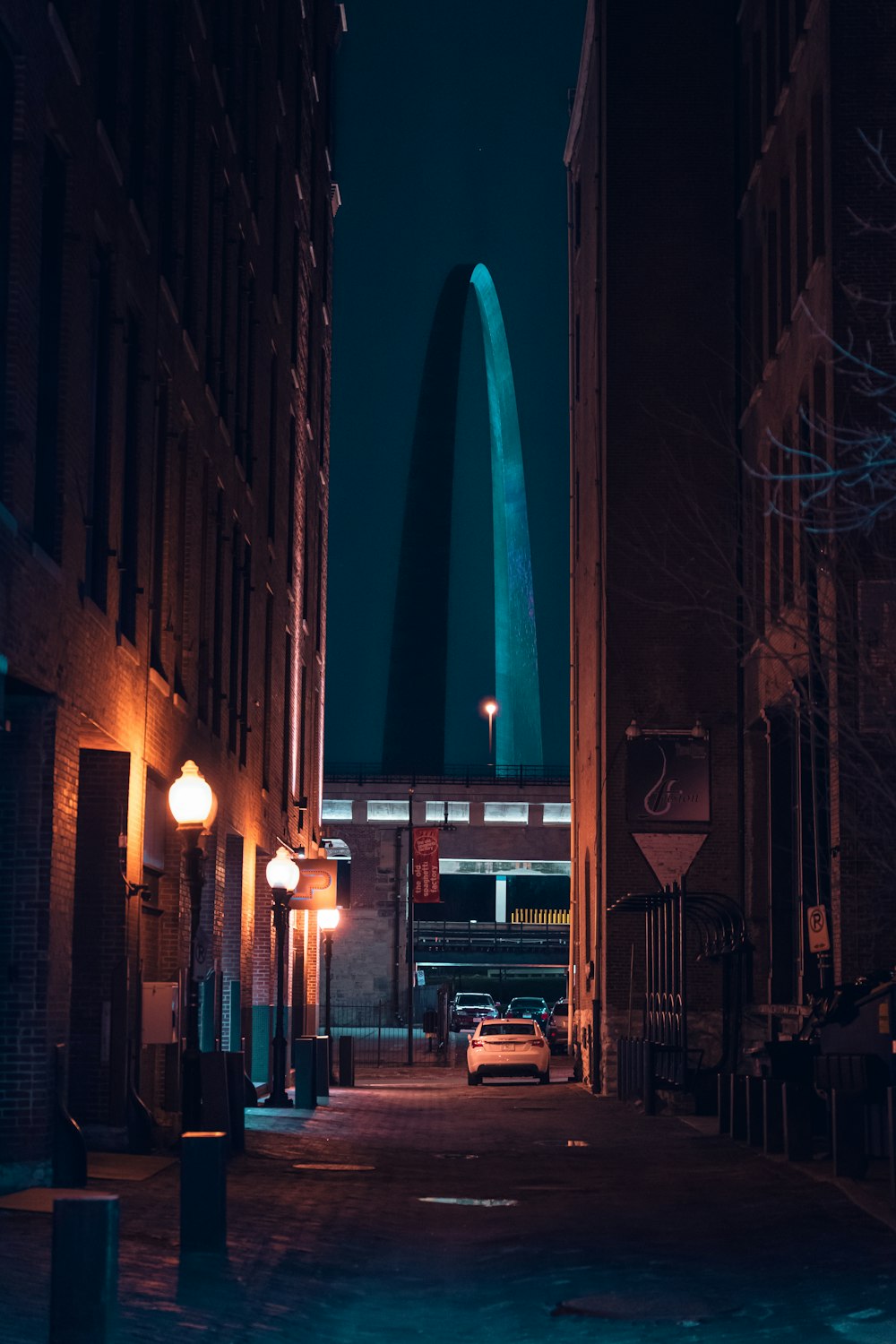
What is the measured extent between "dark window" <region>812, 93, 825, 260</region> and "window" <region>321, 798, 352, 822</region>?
55618 mm

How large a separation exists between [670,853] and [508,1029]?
22.6 ft

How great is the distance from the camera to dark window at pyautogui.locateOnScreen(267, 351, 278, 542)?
3591 centimetres

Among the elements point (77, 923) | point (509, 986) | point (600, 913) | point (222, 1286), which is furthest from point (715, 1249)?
point (509, 986)

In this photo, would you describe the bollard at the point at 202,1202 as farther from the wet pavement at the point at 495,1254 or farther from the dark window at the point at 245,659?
the dark window at the point at 245,659

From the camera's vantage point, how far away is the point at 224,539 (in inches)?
1144

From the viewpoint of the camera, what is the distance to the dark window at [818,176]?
28.1 metres

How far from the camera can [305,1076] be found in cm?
2859

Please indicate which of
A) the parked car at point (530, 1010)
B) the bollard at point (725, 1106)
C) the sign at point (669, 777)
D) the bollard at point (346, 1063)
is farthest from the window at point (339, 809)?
the bollard at point (725, 1106)

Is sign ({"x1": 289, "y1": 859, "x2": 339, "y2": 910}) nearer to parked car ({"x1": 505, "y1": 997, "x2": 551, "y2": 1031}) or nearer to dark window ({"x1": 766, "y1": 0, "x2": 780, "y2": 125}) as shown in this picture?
dark window ({"x1": 766, "y1": 0, "x2": 780, "y2": 125})

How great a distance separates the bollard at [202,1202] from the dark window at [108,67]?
1151cm

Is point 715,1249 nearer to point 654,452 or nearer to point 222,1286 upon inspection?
point 222,1286

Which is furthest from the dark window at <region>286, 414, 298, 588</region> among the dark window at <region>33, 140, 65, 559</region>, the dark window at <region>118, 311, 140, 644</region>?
the dark window at <region>33, 140, 65, 559</region>

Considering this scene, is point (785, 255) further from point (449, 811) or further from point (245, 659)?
point (449, 811)

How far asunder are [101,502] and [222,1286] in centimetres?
1033
